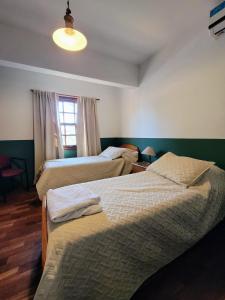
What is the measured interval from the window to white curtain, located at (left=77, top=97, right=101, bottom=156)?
0.55ft

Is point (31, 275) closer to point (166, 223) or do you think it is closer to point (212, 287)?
Answer: point (166, 223)

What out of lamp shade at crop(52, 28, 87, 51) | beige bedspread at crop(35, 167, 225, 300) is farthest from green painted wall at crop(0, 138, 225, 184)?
lamp shade at crop(52, 28, 87, 51)

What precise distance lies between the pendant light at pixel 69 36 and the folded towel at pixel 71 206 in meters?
1.44

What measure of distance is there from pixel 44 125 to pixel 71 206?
280cm

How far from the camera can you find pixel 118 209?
52.0 inches

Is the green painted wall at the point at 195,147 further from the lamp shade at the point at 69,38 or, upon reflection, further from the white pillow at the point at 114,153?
the lamp shade at the point at 69,38

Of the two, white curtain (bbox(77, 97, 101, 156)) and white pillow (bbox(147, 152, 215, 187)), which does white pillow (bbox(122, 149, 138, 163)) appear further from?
white pillow (bbox(147, 152, 215, 187))

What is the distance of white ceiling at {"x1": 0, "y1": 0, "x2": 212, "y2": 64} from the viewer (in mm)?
1805

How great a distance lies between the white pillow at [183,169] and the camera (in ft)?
6.00

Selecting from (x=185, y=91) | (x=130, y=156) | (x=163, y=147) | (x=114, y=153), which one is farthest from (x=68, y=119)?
(x=185, y=91)

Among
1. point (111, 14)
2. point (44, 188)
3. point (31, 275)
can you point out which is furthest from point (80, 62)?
point (31, 275)

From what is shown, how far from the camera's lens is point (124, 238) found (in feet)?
3.79

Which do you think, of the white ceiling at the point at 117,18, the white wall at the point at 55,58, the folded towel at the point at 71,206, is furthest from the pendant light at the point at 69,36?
the folded towel at the point at 71,206

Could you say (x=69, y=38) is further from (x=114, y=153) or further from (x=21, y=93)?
(x=21, y=93)
